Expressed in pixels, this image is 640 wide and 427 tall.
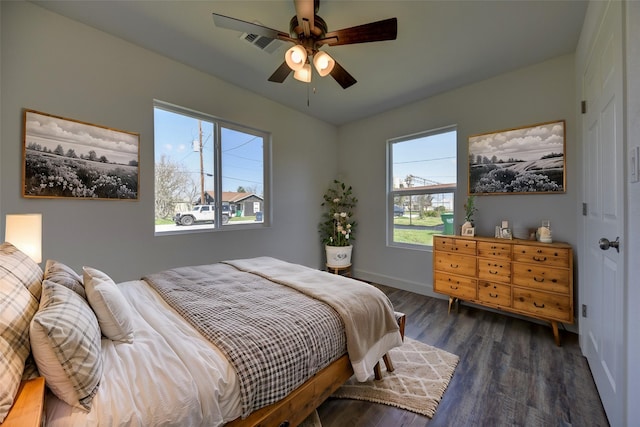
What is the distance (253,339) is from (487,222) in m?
2.99

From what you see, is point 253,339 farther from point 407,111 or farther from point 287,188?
point 407,111

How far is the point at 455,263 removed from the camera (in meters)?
2.87

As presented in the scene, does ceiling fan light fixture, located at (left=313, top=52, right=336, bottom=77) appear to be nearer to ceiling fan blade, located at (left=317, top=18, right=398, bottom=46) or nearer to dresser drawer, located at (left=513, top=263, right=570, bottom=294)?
ceiling fan blade, located at (left=317, top=18, right=398, bottom=46)

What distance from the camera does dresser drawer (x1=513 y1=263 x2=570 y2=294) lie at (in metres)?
2.23

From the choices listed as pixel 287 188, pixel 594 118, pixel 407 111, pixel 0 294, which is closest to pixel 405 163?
pixel 407 111

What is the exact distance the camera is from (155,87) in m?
2.60

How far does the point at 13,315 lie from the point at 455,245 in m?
3.27

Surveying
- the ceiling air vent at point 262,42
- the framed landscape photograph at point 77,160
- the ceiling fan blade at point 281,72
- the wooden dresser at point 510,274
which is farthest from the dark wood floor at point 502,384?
the ceiling air vent at point 262,42

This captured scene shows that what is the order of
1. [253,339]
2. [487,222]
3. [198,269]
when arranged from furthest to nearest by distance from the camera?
[487,222], [198,269], [253,339]

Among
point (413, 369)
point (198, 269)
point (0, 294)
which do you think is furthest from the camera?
point (198, 269)

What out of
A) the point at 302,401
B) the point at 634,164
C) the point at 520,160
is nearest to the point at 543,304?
the point at 520,160

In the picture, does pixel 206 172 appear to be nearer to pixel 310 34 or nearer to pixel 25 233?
pixel 25 233

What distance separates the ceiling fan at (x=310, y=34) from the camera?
1639 mm

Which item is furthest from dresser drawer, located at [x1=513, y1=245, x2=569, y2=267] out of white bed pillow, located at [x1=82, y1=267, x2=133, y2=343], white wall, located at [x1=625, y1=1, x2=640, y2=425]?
white bed pillow, located at [x1=82, y1=267, x2=133, y2=343]
